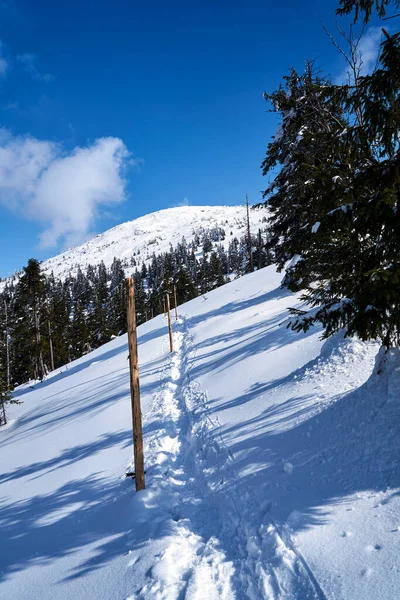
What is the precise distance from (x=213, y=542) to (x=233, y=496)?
3.41 feet

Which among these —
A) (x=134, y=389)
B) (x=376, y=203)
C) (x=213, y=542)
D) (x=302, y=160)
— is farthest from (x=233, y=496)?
(x=302, y=160)

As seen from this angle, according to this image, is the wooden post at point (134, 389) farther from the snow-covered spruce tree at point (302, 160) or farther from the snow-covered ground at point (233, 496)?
the snow-covered spruce tree at point (302, 160)

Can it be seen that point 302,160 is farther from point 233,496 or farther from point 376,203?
point 233,496

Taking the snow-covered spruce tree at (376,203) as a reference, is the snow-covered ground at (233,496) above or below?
below

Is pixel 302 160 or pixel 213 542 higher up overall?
pixel 302 160

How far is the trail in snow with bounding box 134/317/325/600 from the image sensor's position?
3938 mm

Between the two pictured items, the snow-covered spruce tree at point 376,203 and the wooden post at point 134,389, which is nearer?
the snow-covered spruce tree at point 376,203

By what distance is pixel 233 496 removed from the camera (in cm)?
586

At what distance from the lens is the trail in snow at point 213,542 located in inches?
155

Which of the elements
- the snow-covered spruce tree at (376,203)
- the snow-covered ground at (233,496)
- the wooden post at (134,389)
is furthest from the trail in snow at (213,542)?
the snow-covered spruce tree at (376,203)

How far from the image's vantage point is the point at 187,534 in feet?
17.2

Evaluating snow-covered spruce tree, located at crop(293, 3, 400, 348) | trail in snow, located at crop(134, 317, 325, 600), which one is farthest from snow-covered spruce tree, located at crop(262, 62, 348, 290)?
trail in snow, located at crop(134, 317, 325, 600)

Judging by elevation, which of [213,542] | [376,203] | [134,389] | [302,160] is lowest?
[213,542]

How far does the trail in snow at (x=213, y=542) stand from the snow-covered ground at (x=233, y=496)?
0.02m
